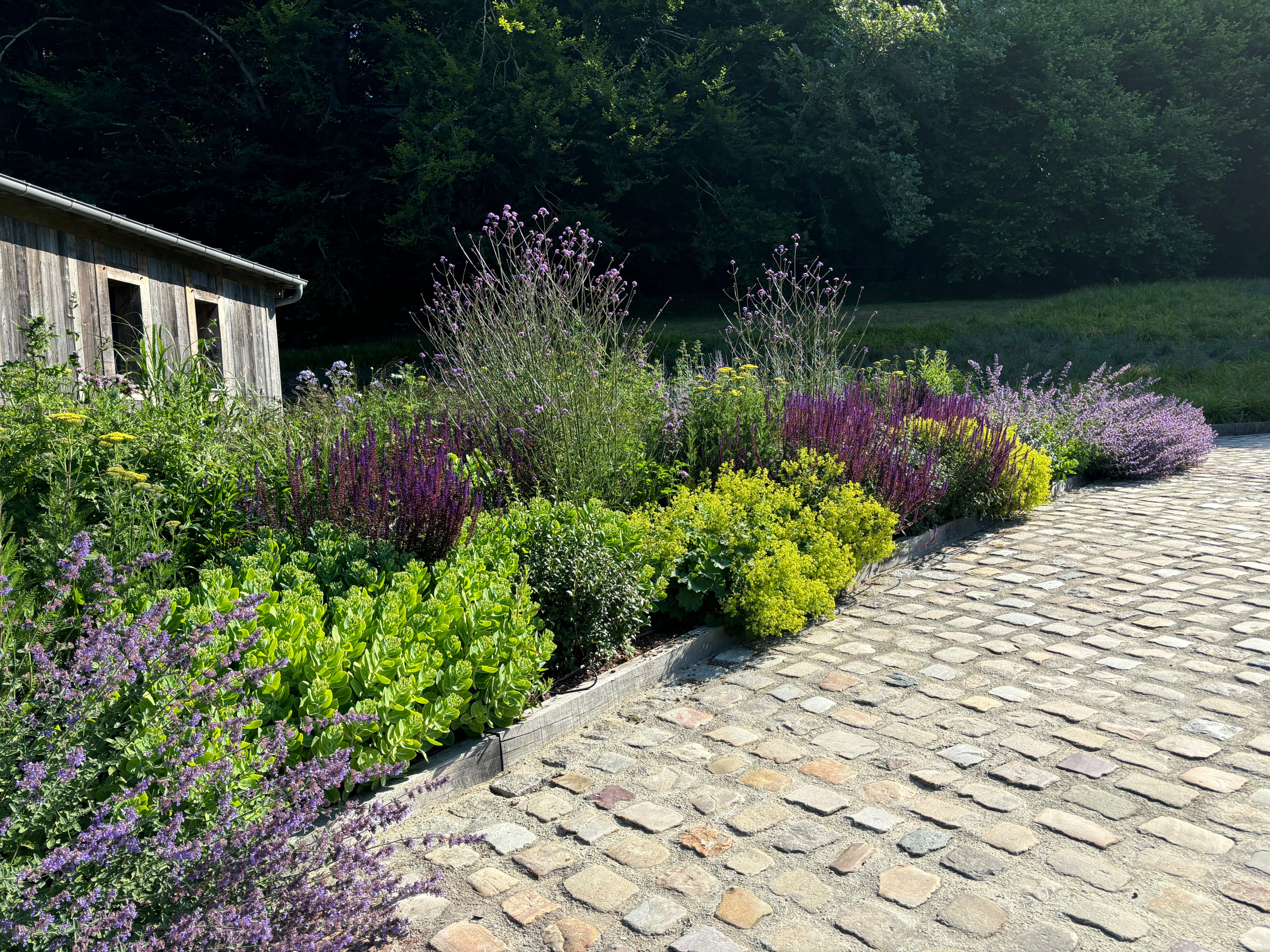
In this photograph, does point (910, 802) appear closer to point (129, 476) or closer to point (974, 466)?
point (129, 476)

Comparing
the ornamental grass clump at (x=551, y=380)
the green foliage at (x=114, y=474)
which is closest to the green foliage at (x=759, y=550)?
the ornamental grass clump at (x=551, y=380)

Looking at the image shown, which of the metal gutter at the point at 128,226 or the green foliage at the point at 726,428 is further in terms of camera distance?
the metal gutter at the point at 128,226

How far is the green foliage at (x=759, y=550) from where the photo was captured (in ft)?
15.2

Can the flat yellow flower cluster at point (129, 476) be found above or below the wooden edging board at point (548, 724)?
above

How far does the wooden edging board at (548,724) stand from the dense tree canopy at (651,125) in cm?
1958

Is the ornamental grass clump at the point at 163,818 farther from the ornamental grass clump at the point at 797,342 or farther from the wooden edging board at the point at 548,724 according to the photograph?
the ornamental grass clump at the point at 797,342

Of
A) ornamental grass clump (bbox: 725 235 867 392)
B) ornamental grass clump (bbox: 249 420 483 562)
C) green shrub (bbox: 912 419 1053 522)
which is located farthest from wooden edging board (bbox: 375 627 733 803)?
ornamental grass clump (bbox: 725 235 867 392)

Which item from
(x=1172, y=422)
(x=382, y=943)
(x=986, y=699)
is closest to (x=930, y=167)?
(x=1172, y=422)

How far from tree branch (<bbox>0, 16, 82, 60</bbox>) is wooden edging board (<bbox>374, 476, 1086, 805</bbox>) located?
1077 inches

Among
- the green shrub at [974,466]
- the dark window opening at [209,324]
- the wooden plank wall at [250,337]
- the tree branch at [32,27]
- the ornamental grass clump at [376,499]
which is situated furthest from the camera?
the tree branch at [32,27]

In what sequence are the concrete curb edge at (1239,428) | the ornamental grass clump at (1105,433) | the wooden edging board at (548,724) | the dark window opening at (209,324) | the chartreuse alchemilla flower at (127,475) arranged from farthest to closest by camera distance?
the concrete curb edge at (1239,428)
the dark window opening at (209,324)
the ornamental grass clump at (1105,433)
the chartreuse alchemilla flower at (127,475)
the wooden edging board at (548,724)

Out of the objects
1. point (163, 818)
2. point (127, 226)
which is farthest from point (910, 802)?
point (127, 226)

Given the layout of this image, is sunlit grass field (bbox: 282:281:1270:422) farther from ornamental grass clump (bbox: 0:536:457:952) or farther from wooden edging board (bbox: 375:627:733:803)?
ornamental grass clump (bbox: 0:536:457:952)

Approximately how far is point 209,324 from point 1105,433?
10.3 meters
